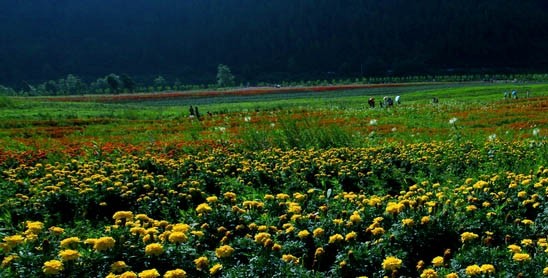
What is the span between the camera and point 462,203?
226 inches

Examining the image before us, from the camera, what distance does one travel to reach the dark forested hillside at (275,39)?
5994 inches

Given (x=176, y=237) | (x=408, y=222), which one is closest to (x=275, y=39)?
(x=408, y=222)

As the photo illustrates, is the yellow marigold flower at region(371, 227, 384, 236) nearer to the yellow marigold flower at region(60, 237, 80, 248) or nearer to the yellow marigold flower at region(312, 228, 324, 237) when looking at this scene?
the yellow marigold flower at region(312, 228, 324, 237)

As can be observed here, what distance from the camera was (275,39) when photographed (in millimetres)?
181625

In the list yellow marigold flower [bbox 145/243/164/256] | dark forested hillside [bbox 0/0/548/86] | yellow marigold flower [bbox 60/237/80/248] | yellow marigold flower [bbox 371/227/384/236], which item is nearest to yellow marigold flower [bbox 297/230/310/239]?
yellow marigold flower [bbox 371/227/384/236]

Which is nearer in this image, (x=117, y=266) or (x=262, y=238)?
(x=117, y=266)

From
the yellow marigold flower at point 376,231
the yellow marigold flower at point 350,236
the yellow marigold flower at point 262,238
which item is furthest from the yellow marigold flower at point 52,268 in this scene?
the yellow marigold flower at point 376,231

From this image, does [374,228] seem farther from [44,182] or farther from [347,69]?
[347,69]

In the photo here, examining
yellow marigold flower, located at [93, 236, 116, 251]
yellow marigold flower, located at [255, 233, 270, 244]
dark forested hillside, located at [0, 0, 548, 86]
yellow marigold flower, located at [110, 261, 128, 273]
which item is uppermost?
dark forested hillside, located at [0, 0, 548, 86]

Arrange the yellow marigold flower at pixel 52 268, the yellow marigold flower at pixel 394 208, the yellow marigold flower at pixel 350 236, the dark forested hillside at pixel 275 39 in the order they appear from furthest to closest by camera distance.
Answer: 1. the dark forested hillside at pixel 275 39
2. the yellow marigold flower at pixel 394 208
3. the yellow marigold flower at pixel 350 236
4. the yellow marigold flower at pixel 52 268

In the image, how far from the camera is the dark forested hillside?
152 m

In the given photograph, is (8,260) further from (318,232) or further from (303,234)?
(318,232)

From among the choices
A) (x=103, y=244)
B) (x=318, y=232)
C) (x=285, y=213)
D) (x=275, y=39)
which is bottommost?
(x=285, y=213)

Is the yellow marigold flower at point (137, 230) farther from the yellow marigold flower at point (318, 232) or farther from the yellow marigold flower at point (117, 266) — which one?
the yellow marigold flower at point (318, 232)
